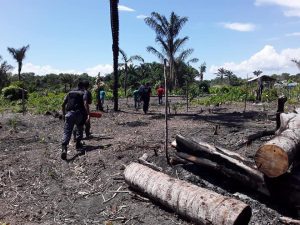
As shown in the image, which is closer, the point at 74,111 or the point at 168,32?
the point at 74,111

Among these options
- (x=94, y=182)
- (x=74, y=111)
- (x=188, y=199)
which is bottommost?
(x=94, y=182)

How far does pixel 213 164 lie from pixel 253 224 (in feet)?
4.15

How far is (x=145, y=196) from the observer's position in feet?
21.7

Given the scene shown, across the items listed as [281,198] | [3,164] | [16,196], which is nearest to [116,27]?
[3,164]

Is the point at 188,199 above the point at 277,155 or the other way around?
the other way around

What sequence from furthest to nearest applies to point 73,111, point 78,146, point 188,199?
point 78,146 → point 73,111 → point 188,199

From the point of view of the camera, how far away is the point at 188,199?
5.62 metres

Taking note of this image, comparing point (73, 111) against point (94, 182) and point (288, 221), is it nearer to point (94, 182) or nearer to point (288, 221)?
point (94, 182)

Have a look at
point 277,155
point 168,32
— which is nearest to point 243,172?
point 277,155

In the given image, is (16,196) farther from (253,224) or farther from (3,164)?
(253,224)

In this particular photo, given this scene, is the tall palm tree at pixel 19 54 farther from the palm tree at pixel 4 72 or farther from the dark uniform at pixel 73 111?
the dark uniform at pixel 73 111

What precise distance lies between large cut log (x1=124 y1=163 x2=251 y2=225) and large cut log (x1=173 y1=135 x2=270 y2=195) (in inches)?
25.0

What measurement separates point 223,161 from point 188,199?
104cm

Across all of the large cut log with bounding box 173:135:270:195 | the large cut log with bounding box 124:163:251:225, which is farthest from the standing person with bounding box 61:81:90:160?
the large cut log with bounding box 173:135:270:195
